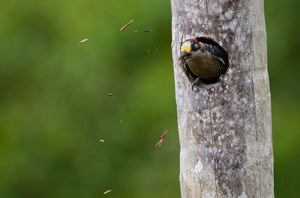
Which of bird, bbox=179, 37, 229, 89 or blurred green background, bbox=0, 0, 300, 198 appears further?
blurred green background, bbox=0, 0, 300, 198

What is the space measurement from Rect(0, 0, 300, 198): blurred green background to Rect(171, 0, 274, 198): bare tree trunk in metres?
3.79

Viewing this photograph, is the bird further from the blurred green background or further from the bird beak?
the blurred green background

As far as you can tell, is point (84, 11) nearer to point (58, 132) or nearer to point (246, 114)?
point (58, 132)

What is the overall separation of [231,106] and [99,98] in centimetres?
485

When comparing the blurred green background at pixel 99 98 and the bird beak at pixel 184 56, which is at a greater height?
the bird beak at pixel 184 56

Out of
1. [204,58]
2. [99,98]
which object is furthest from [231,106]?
[99,98]

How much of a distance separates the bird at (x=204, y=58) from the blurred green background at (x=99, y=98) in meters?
3.84

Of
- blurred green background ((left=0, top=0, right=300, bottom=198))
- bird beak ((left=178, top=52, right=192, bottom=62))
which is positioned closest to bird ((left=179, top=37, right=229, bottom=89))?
bird beak ((left=178, top=52, right=192, bottom=62))

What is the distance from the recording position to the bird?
18.8 ft

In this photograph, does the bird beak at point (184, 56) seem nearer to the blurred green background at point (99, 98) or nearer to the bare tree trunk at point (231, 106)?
the bare tree trunk at point (231, 106)

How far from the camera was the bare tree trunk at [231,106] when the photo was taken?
572cm

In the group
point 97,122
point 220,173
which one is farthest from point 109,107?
point 220,173

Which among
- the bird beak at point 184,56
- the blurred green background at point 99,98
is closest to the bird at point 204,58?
the bird beak at point 184,56

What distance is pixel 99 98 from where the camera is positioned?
10.5 m
